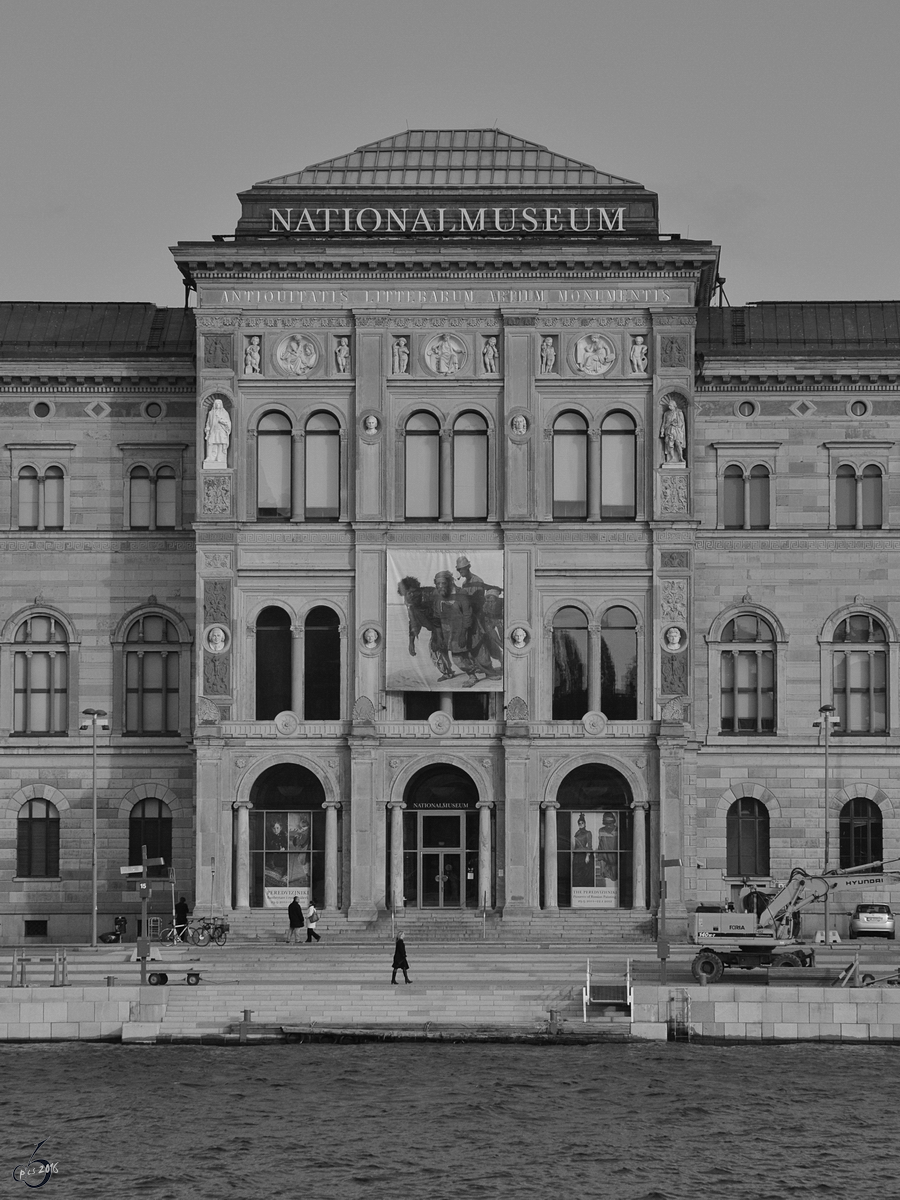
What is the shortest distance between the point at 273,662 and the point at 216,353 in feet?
35.8

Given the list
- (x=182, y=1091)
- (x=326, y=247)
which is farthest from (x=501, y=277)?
(x=182, y=1091)

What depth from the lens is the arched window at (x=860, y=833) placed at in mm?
83938

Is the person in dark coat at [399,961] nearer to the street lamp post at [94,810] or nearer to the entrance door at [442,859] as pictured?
the entrance door at [442,859]

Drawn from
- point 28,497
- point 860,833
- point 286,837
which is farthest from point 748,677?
point 28,497

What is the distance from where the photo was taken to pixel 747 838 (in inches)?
3317

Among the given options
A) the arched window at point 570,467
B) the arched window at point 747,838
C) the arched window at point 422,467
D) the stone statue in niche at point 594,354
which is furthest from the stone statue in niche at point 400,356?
the arched window at point 747,838

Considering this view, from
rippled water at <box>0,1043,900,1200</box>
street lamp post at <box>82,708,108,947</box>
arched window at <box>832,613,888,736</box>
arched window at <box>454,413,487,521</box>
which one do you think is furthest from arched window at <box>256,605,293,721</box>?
rippled water at <box>0,1043,900,1200</box>

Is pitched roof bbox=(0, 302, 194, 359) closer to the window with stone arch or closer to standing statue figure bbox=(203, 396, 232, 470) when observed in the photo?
standing statue figure bbox=(203, 396, 232, 470)

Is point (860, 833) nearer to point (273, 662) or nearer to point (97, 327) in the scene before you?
point (273, 662)

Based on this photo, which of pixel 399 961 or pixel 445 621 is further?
pixel 445 621

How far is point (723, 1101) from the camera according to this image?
55.5 m

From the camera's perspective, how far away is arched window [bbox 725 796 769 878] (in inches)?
3310

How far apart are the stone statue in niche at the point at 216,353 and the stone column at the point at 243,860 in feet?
49.8

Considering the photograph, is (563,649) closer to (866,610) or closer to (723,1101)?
(866,610)
